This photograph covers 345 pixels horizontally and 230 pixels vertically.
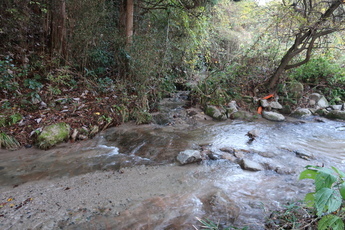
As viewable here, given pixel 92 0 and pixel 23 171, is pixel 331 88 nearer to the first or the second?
pixel 92 0

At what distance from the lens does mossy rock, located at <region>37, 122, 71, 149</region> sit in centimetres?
400

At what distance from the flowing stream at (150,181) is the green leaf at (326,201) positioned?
0.91 metres

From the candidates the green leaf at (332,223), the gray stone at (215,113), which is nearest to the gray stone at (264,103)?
the gray stone at (215,113)

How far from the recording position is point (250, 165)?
349 cm

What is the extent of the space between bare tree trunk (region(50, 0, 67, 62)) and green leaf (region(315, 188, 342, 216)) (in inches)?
254

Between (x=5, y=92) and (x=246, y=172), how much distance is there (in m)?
5.49

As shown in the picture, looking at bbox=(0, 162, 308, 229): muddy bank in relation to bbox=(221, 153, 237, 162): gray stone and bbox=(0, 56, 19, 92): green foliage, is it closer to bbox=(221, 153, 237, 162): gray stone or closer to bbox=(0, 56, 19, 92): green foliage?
bbox=(221, 153, 237, 162): gray stone

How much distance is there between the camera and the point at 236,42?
12.1 metres

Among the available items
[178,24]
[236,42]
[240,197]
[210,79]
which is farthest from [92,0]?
[236,42]

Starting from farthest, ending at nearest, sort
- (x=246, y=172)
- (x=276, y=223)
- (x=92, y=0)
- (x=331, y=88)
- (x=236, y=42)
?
(x=236, y=42)
(x=331, y=88)
(x=92, y=0)
(x=246, y=172)
(x=276, y=223)

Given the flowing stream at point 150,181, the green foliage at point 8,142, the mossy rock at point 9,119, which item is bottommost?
the flowing stream at point 150,181

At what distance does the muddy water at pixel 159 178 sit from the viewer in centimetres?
228

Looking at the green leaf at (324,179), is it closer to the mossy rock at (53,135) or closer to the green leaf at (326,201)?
the green leaf at (326,201)

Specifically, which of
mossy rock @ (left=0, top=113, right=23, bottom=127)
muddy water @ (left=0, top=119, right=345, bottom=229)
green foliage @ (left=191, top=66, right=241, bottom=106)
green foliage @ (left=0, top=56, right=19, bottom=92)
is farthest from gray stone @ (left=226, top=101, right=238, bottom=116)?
green foliage @ (left=0, top=56, right=19, bottom=92)
